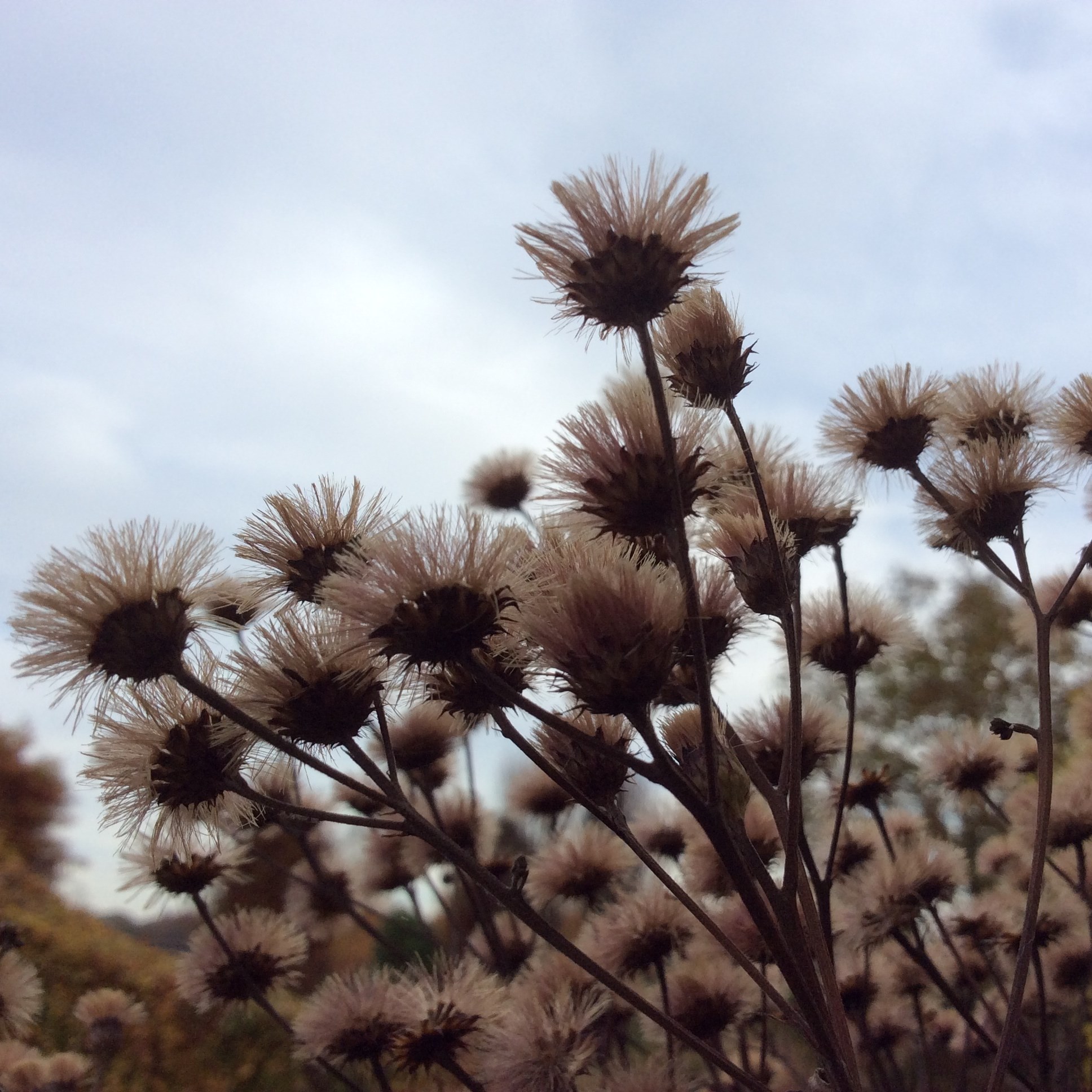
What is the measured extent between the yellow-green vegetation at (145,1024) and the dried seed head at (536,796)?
2.45 meters

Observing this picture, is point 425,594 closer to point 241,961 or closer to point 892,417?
point 892,417

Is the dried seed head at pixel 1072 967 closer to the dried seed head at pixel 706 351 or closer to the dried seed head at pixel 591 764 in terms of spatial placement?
the dried seed head at pixel 591 764

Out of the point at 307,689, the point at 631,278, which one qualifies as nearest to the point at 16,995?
the point at 307,689

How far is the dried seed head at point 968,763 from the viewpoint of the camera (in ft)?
9.79

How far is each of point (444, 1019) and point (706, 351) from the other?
1452mm

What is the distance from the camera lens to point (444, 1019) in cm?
184

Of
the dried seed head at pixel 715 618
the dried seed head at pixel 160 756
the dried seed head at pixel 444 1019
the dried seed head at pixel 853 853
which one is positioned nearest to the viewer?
the dried seed head at pixel 160 756

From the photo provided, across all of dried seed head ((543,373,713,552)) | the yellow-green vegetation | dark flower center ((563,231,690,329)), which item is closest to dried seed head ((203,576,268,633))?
dried seed head ((543,373,713,552))

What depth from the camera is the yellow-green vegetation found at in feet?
15.0

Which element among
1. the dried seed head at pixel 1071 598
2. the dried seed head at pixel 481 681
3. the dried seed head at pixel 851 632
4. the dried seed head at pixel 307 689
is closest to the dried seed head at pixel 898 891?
the dried seed head at pixel 851 632

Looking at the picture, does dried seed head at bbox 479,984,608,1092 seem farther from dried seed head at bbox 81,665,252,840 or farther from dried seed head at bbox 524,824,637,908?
dried seed head at bbox 81,665,252,840

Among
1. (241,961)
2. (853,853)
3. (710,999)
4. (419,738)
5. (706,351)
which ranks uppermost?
(706,351)

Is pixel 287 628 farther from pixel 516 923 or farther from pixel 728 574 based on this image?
pixel 516 923

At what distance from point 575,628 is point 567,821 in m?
2.17
